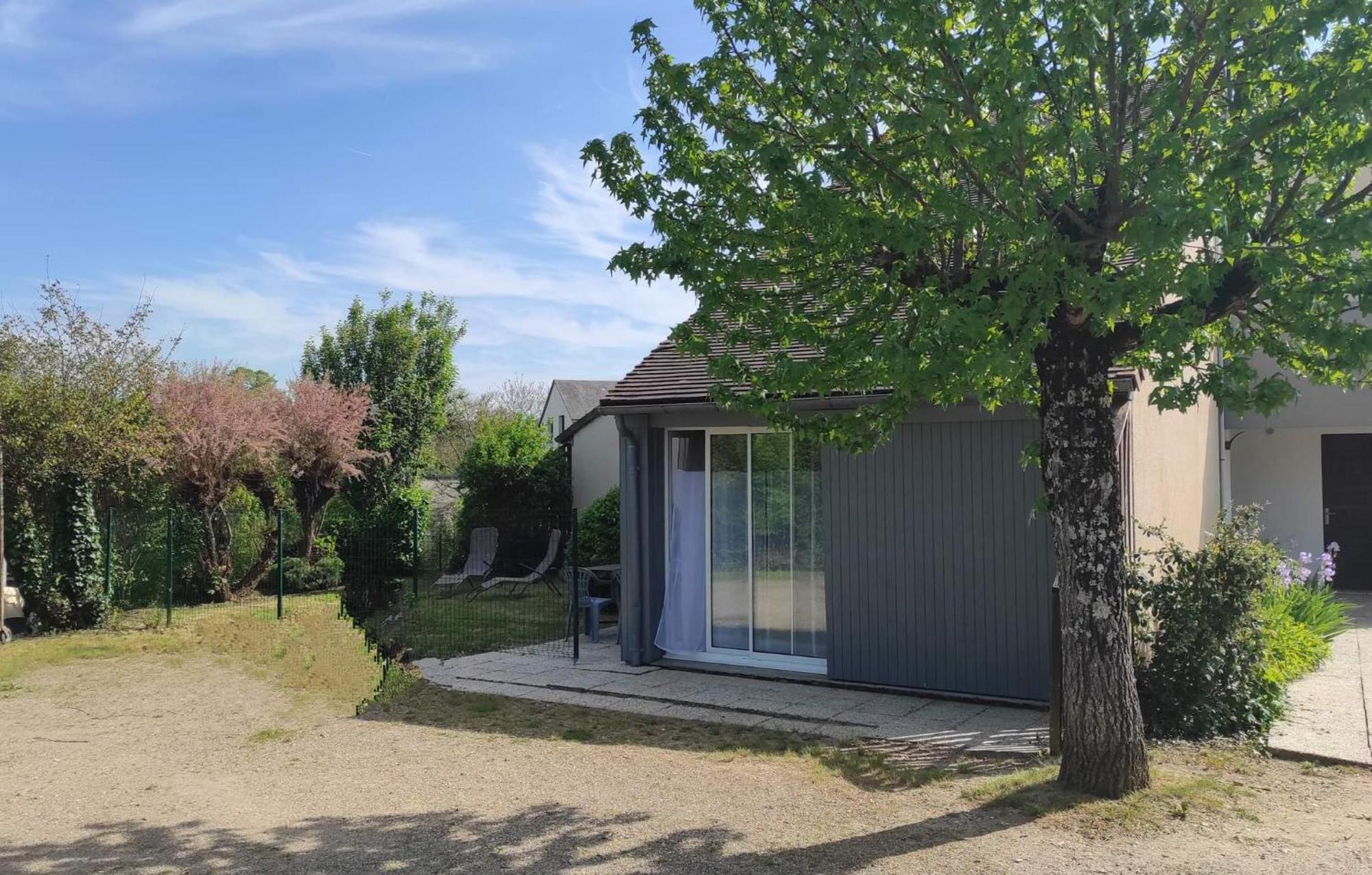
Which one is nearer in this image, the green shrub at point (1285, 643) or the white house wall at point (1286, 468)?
the green shrub at point (1285, 643)

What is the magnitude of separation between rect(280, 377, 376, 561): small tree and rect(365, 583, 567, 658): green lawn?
9.66 feet

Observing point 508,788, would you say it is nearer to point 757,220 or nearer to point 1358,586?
point 757,220

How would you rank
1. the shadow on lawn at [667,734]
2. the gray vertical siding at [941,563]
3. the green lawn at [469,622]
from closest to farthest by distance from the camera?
the shadow on lawn at [667,734] < the gray vertical siding at [941,563] < the green lawn at [469,622]

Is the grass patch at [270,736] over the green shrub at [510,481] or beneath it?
beneath

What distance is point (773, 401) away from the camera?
715 centimetres

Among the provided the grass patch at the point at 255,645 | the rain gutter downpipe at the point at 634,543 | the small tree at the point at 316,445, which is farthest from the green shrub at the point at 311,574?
the rain gutter downpipe at the point at 634,543

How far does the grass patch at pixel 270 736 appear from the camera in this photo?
7906 mm

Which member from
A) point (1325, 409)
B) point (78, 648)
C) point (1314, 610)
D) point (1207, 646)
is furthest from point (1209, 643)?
point (78, 648)

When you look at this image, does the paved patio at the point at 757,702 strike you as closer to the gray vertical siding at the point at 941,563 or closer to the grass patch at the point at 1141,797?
the gray vertical siding at the point at 941,563

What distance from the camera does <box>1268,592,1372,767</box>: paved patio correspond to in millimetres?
7047

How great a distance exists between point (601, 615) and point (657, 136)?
378 inches

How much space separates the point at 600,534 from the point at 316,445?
5.38 meters

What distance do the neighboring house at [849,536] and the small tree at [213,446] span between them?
824cm

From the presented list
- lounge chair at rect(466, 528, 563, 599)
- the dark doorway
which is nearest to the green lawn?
lounge chair at rect(466, 528, 563, 599)
